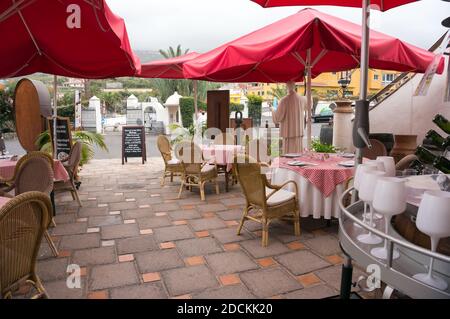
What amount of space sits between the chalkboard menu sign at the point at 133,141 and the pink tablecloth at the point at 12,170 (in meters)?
4.24

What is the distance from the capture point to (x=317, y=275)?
107 inches

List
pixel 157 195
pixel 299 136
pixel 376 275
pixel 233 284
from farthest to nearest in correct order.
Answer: pixel 299 136
pixel 157 195
pixel 233 284
pixel 376 275

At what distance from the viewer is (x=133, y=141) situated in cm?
870

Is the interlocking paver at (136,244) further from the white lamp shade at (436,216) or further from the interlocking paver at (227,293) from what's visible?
the white lamp shade at (436,216)

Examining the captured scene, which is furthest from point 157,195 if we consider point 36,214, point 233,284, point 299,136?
point 36,214

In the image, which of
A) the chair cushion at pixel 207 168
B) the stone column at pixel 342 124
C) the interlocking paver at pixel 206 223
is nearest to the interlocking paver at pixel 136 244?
the interlocking paver at pixel 206 223

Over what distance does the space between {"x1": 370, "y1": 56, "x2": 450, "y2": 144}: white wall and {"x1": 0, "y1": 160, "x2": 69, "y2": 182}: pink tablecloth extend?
665 cm

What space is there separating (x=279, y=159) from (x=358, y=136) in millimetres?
2803

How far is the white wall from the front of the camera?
6.87 meters

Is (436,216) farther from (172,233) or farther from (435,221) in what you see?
(172,233)

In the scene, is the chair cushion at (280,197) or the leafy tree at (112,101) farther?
the leafy tree at (112,101)

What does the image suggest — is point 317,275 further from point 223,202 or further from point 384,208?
point 223,202

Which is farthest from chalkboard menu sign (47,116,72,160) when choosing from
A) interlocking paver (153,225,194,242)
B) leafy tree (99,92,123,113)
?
leafy tree (99,92,123,113)

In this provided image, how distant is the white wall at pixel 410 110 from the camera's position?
22.5 feet
